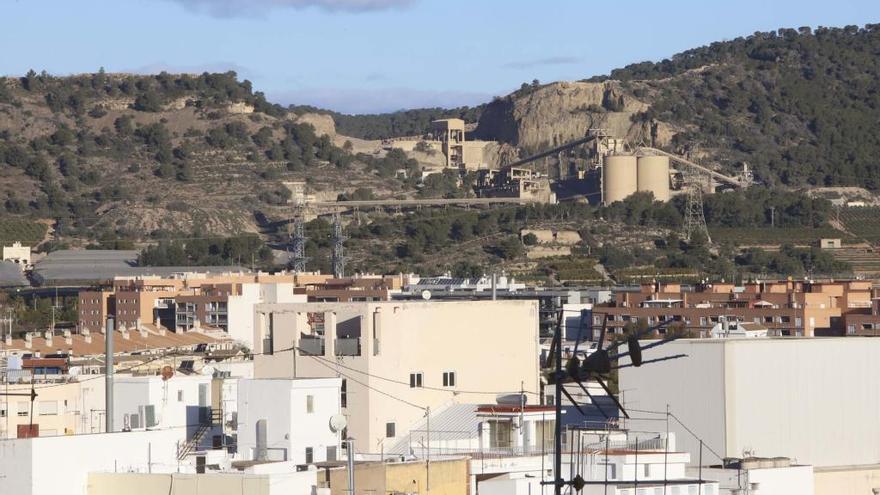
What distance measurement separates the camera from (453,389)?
28.5 meters

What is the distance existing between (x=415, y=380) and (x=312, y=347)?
1.33 meters

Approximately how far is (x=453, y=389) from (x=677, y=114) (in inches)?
4573

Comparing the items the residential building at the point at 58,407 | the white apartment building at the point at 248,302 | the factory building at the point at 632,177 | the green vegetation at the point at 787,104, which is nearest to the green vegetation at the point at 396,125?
the green vegetation at the point at 787,104

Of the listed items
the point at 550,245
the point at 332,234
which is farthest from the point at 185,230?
the point at 550,245

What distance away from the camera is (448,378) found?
28.6 meters

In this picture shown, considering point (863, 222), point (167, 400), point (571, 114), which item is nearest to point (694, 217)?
point (863, 222)

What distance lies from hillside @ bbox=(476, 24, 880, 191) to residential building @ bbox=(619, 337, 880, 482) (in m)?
100

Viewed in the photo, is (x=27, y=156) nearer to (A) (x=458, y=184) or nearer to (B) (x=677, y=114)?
(A) (x=458, y=184)

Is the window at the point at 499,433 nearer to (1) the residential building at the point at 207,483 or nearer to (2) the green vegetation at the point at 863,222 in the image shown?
(1) the residential building at the point at 207,483

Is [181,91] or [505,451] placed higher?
[181,91]

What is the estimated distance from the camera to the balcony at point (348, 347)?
2727 cm

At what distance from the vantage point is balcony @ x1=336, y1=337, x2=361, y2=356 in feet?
89.5

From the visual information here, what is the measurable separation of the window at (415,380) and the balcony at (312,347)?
118cm

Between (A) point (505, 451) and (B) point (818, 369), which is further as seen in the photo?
(B) point (818, 369)
